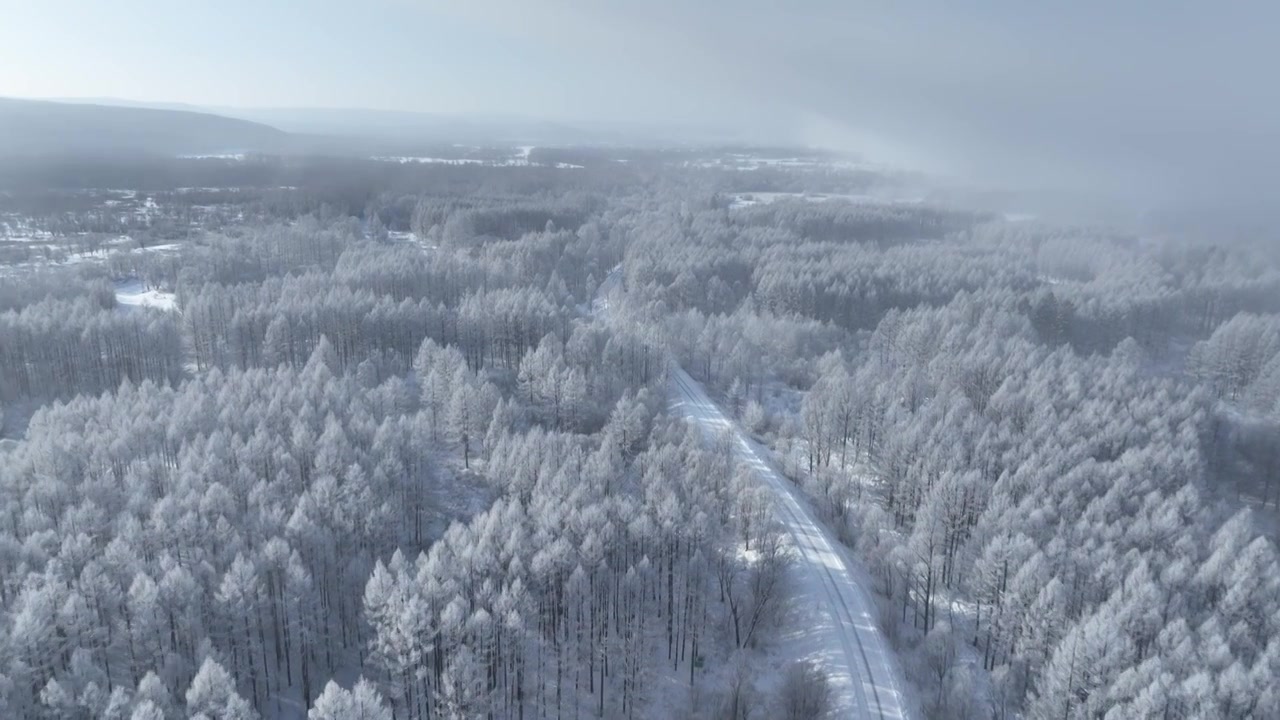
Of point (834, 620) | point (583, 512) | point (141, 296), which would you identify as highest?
point (141, 296)

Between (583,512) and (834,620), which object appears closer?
(583,512)

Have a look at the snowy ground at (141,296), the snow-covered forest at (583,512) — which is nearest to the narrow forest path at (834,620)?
the snow-covered forest at (583,512)

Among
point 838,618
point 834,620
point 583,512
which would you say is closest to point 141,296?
point 583,512

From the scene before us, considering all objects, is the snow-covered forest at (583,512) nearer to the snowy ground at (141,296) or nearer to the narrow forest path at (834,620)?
the narrow forest path at (834,620)

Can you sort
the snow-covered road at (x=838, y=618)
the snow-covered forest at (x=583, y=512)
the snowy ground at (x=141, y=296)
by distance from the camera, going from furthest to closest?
1. the snowy ground at (x=141, y=296)
2. the snow-covered road at (x=838, y=618)
3. the snow-covered forest at (x=583, y=512)

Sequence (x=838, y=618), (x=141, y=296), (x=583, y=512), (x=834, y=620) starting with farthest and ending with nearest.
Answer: (x=141, y=296), (x=838, y=618), (x=834, y=620), (x=583, y=512)

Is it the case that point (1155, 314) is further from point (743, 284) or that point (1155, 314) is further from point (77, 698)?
point (77, 698)

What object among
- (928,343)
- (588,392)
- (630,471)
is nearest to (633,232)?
(928,343)

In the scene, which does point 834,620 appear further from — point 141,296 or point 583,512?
point 141,296
